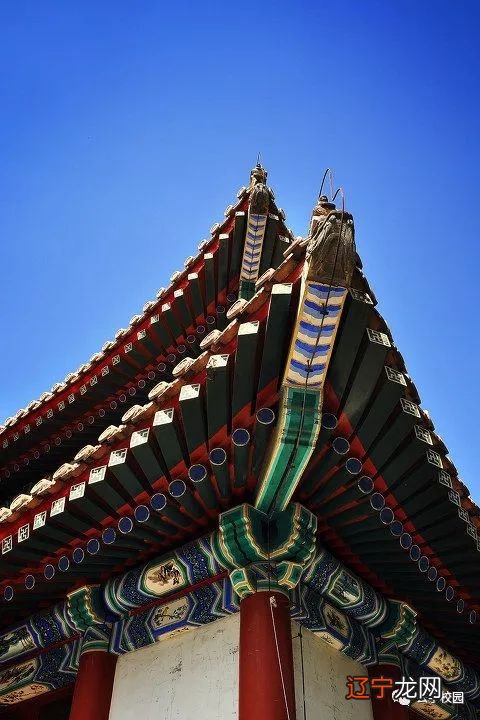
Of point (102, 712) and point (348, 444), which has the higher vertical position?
point (348, 444)

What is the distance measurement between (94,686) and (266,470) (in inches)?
107

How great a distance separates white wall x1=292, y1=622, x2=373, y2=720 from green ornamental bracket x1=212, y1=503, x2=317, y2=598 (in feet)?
2.11

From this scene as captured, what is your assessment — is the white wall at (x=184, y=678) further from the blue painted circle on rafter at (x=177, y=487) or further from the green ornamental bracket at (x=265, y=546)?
the blue painted circle on rafter at (x=177, y=487)

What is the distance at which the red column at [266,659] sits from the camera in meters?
4.25

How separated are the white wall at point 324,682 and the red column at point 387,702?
0.09 m

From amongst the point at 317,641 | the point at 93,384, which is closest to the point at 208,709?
the point at 317,641

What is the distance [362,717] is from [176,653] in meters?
1.71

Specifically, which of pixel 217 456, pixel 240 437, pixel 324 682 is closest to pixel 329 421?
pixel 240 437

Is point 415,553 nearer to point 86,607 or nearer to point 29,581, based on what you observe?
point 86,607

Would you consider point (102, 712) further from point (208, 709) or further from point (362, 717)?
point (362, 717)

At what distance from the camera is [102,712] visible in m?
5.43

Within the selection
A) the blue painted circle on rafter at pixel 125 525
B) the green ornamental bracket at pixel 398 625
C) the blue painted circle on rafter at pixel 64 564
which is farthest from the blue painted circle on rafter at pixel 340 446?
the blue painted circle on rafter at pixel 64 564

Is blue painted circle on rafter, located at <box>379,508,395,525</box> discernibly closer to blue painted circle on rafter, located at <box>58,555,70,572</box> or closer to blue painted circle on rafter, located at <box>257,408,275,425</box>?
blue painted circle on rafter, located at <box>257,408,275,425</box>

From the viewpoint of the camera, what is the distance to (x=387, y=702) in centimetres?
568
